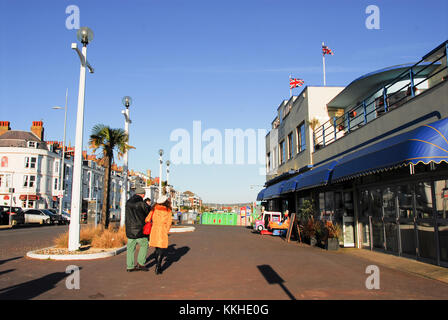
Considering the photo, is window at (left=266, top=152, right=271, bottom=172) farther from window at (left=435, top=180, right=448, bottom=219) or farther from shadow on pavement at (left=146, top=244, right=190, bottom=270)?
window at (left=435, top=180, right=448, bottom=219)

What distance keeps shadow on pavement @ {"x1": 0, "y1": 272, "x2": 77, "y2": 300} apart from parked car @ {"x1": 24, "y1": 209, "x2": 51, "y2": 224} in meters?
30.9

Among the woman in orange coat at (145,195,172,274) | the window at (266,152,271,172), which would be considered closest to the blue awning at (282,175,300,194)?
the woman in orange coat at (145,195,172,274)

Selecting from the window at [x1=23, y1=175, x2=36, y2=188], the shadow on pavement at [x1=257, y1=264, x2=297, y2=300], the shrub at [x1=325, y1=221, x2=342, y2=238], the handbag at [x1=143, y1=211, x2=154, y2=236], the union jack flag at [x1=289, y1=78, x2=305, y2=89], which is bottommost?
the shadow on pavement at [x1=257, y1=264, x2=297, y2=300]

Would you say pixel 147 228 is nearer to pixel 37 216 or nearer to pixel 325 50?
pixel 325 50

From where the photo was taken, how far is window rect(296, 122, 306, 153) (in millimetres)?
22398

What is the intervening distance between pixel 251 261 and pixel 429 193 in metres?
5.22

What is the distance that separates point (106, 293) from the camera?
6.20 meters

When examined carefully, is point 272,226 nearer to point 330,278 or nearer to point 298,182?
point 298,182

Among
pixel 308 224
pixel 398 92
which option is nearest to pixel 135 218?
pixel 308 224

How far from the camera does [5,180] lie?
49.2 meters

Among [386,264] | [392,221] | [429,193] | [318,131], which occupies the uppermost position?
[318,131]

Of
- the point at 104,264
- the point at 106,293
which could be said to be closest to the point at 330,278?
the point at 106,293
